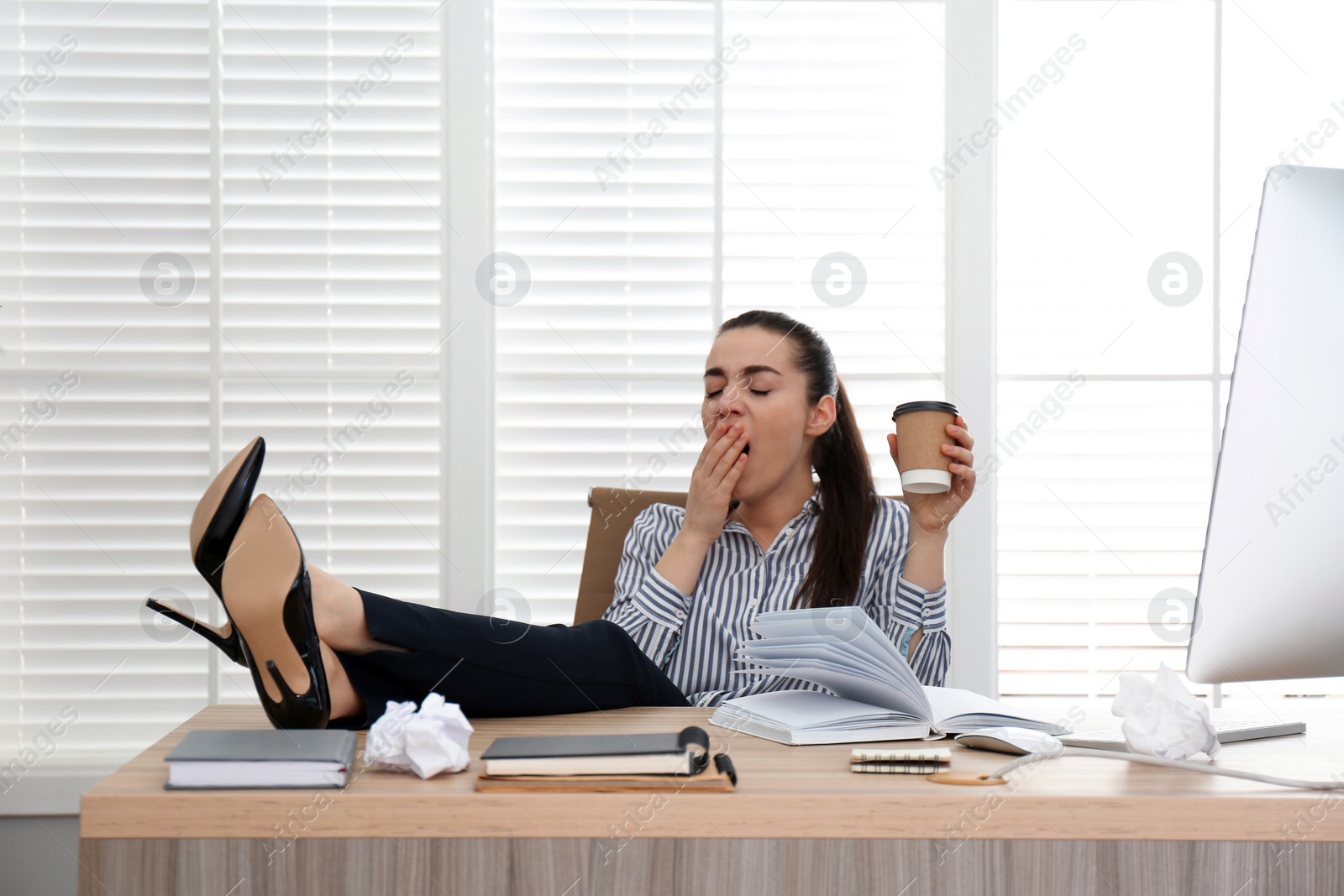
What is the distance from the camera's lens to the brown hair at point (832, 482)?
1.62 metres

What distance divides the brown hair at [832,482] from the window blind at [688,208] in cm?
41

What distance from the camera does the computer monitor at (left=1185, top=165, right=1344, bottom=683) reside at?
756mm

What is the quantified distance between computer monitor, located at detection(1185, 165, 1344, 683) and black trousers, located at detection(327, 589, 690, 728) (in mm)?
674

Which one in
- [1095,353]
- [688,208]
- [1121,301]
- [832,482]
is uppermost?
[688,208]

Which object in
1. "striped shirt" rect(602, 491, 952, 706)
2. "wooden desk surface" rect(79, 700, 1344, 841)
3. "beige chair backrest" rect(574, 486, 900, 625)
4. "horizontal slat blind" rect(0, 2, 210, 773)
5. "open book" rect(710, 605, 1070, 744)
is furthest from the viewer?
"horizontal slat blind" rect(0, 2, 210, 773)

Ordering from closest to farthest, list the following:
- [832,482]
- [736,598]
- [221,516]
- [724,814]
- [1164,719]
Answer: [724,814] < [1164,719] < [221,516] < [736,598] < [832,482]

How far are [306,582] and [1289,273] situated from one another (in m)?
0.95

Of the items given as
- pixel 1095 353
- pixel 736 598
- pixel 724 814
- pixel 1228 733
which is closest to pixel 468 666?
pixel 724 814

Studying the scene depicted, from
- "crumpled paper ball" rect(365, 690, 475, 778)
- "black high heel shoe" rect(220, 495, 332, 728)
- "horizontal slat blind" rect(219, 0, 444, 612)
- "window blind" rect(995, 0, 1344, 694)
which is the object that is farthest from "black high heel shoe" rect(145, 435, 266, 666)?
"window blind" rect(995, 0, 1344, 694)

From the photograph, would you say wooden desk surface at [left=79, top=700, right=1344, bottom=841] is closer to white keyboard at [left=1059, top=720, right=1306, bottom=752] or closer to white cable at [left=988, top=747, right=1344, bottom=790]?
white cable at [left=988, top=747, right=1344, bottom=790]

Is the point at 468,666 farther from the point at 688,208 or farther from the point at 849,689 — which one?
the point at 688,208

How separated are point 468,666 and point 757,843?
454 millimetres

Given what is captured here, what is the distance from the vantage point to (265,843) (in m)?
0.74

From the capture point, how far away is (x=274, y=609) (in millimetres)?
964
